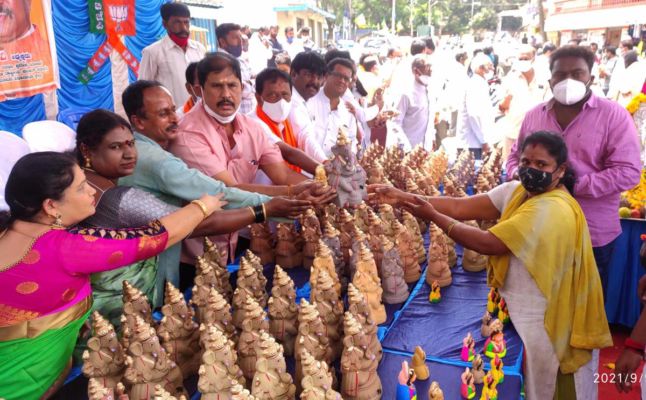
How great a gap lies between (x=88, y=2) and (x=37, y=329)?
6.64 m

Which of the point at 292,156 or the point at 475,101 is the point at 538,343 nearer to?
the point at 292,156

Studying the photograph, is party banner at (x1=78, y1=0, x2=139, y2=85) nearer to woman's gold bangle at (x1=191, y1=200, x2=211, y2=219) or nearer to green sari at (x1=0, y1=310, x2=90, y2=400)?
woman's gold bangle at (x1=191, y1=200, x2=211, y2=219)

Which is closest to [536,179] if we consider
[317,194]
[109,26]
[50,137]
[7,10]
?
[317,194]

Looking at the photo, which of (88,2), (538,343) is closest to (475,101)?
(538,343)

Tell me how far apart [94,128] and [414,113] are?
493cm

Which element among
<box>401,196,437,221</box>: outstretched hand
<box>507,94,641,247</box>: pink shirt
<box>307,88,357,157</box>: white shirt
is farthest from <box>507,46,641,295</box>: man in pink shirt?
<box>307,88,357,157</box>: white shirt

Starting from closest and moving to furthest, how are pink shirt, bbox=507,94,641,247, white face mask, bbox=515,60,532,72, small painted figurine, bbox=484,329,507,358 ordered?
small painted figurine, bbox=484,329,507,358 < pink shirt, bbox=507,94,641,247 < white face mask, bbox=515,60,532,72

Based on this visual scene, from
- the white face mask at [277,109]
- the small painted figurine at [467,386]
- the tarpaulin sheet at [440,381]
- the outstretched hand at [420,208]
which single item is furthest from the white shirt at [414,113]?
the small painted figurine at [467,386]

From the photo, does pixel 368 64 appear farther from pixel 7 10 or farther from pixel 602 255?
Answer: pixel 602 255

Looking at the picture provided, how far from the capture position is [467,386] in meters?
1.68

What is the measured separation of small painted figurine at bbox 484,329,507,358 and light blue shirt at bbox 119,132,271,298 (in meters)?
1.24

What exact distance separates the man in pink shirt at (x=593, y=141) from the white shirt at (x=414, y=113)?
3501 millimetres

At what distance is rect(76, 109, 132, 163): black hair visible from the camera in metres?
2.03

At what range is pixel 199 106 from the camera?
2.82 metres
